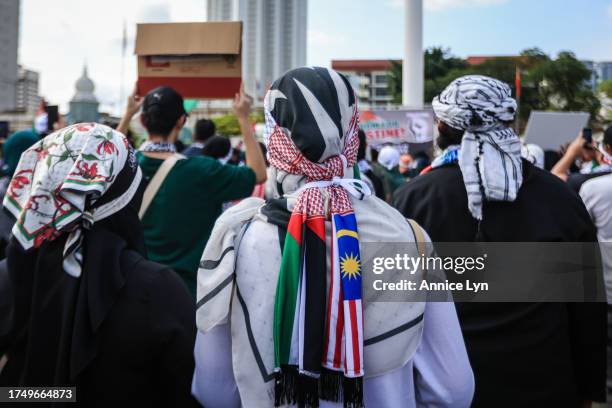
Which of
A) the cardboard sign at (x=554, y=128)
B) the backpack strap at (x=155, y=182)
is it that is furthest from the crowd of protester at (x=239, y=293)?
the cardboard sign at (x=554, y=128)

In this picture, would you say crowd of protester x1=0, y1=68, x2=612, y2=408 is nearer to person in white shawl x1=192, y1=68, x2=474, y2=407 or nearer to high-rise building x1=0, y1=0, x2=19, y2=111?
person in white shawl x1=192, y1=68, x2=474, y2=407

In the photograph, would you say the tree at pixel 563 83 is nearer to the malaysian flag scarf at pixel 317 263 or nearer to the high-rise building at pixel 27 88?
the malaysian flag scarf at pixel 317 263

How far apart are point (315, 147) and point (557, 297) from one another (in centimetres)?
128

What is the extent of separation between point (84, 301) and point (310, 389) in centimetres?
63

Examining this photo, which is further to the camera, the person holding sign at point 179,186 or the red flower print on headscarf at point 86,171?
the person holding sign at point 179,186

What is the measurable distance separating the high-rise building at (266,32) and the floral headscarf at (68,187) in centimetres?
10052

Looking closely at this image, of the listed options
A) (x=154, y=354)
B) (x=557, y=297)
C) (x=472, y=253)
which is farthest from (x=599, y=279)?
(x=154, y=354)

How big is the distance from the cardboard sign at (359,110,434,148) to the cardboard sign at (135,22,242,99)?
35.5ft

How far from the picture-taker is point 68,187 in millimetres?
1478

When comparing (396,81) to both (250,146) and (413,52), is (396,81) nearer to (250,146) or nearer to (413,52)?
(413,52)

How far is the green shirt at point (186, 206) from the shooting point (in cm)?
289

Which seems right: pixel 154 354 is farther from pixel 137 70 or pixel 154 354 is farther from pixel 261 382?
pixel 137 70

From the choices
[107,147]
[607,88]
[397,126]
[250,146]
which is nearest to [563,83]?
[607,88]

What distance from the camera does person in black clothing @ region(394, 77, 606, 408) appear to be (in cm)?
206
